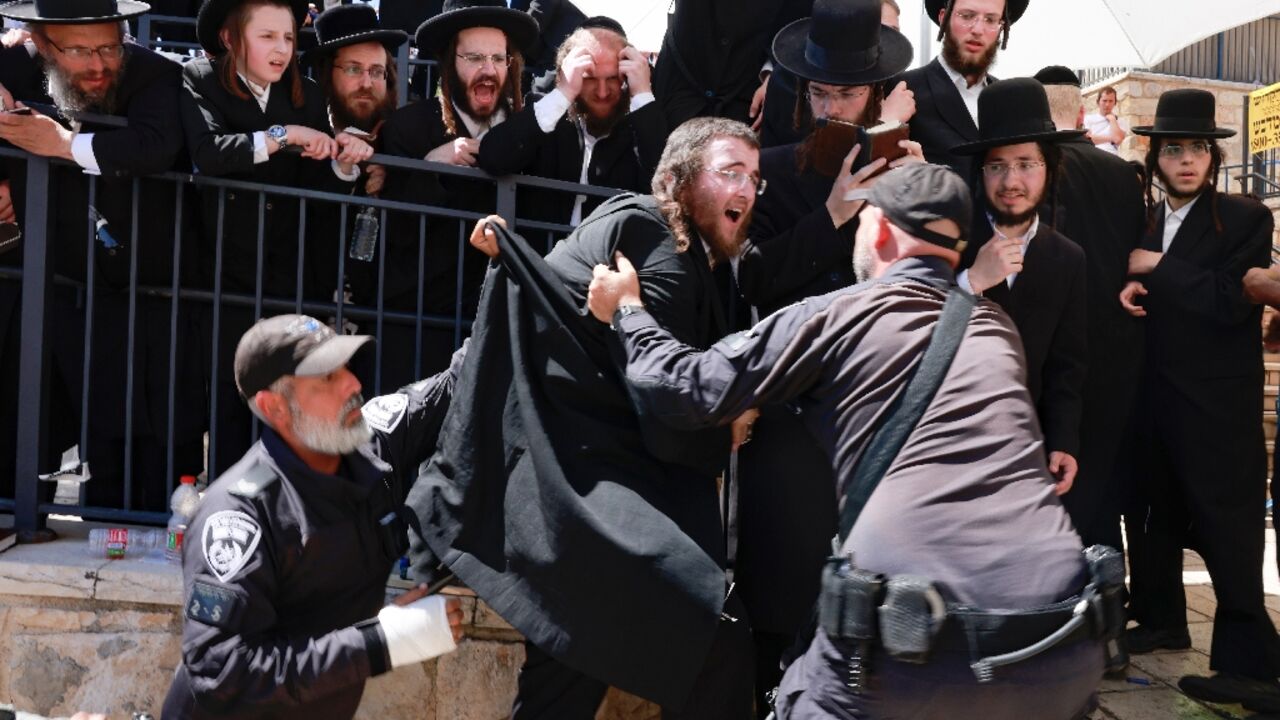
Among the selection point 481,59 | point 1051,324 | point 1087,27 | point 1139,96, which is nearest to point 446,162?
point 481,59

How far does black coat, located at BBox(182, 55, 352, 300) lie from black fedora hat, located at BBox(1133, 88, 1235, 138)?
3292mm

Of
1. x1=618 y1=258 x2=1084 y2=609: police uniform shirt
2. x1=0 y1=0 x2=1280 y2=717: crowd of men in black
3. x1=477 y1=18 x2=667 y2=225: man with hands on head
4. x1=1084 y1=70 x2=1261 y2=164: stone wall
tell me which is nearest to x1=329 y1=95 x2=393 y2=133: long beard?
x1=0 y1=0 x2=1280 y2=717: crowd of men in black

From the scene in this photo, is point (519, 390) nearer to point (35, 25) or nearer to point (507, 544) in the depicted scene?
point (507, 544)

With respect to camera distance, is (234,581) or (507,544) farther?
(507,544)

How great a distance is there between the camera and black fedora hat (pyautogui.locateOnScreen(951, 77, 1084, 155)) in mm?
4383

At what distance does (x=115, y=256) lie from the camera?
4.79 meters

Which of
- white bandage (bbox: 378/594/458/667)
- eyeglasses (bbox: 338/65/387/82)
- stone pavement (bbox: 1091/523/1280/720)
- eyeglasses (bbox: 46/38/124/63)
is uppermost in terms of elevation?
eyeglasses (bbox: 338/65/387/82)

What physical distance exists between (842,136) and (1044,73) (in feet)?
7.85

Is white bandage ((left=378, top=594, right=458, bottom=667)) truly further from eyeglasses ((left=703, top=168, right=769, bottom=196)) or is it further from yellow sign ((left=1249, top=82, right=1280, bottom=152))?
yellow sign ((left=1249, top=82, right=1280, bottom=152))

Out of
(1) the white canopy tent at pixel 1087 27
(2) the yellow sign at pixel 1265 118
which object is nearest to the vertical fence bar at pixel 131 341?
(1) the white canopy tent at pixel 1087 27

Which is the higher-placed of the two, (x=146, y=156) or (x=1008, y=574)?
(x=146, y=156)

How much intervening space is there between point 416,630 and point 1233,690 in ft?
10.6

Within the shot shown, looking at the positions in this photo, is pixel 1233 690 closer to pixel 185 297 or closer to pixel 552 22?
pixel 185 297

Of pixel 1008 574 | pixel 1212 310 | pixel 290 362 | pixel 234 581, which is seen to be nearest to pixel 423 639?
pixel 234 581
